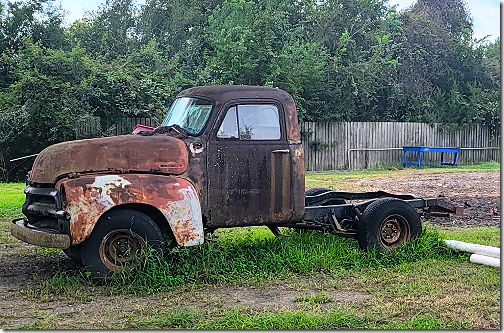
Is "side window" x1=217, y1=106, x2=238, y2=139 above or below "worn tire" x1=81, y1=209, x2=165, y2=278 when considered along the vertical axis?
above

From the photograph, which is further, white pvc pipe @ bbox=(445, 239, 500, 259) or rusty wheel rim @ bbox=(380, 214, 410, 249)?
rusty wheel rim @ bbox=(380, 214, 410, 249)

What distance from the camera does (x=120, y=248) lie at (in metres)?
7.42

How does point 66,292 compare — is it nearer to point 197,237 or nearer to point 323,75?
point 197,237

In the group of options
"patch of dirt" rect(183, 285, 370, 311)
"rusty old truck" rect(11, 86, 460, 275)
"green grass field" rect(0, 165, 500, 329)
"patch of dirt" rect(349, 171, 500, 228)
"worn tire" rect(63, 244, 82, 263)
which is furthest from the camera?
"patch of dirt" rect(349, 171, 500, 228)

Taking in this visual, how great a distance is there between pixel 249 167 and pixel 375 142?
22222mm

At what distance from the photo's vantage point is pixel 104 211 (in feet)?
23.5

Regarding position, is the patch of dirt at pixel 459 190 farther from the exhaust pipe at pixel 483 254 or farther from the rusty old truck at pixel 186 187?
the rusty old truck at pixel 186 187

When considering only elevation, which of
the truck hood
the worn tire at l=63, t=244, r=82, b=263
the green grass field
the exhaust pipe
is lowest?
the green grass field

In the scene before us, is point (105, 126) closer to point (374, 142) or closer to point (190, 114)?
point (374, 142)

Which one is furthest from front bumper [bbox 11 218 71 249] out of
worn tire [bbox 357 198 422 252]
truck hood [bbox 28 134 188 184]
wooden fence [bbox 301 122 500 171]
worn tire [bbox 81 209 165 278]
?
wooden fence [bbox 301 122 500 171]

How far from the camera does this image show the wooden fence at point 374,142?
27766mm

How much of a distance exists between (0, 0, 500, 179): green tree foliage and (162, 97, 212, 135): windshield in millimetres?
12777

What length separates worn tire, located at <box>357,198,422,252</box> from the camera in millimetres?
8570

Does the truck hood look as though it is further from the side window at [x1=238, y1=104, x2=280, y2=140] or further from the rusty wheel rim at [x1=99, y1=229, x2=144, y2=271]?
the side window at [x1=238, y1=104, x2=280, y2=140]
